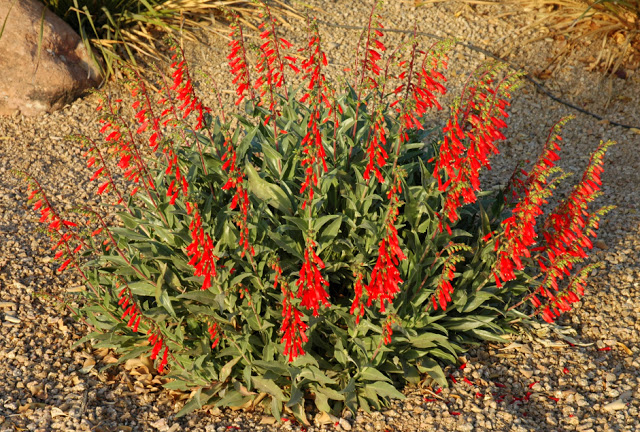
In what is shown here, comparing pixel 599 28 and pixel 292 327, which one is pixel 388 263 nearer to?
pixel 292 327

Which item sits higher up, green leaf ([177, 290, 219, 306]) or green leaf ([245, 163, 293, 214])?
green leaf ([245, 163, 293, 214])

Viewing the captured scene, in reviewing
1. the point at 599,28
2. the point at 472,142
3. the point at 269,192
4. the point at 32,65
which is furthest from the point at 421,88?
the point at 599,28

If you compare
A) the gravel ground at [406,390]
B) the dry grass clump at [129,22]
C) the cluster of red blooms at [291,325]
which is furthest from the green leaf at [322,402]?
the dry grass clump at [129,22]

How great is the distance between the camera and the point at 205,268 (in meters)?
3.15

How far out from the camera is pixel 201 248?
10.2 ft

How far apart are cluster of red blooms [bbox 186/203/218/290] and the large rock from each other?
12.6ft

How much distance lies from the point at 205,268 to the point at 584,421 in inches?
86.3

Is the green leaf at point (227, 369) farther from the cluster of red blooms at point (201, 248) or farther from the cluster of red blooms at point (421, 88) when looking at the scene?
the cluster of red blooms at point (421, 88)

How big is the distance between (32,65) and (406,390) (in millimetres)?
4624

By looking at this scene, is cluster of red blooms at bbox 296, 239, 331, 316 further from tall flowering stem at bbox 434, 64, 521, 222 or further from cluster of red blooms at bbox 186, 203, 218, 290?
tall flowering stem at bbox 434, 64, 521, 222

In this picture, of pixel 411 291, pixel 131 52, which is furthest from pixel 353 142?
pixel 131 52

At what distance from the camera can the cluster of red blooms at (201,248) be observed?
309cm

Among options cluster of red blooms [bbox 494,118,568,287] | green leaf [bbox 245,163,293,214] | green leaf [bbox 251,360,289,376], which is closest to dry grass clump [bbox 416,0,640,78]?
cluster of red blooms [bbox 494,118,568,287]

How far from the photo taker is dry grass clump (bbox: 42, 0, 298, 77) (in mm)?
6699
